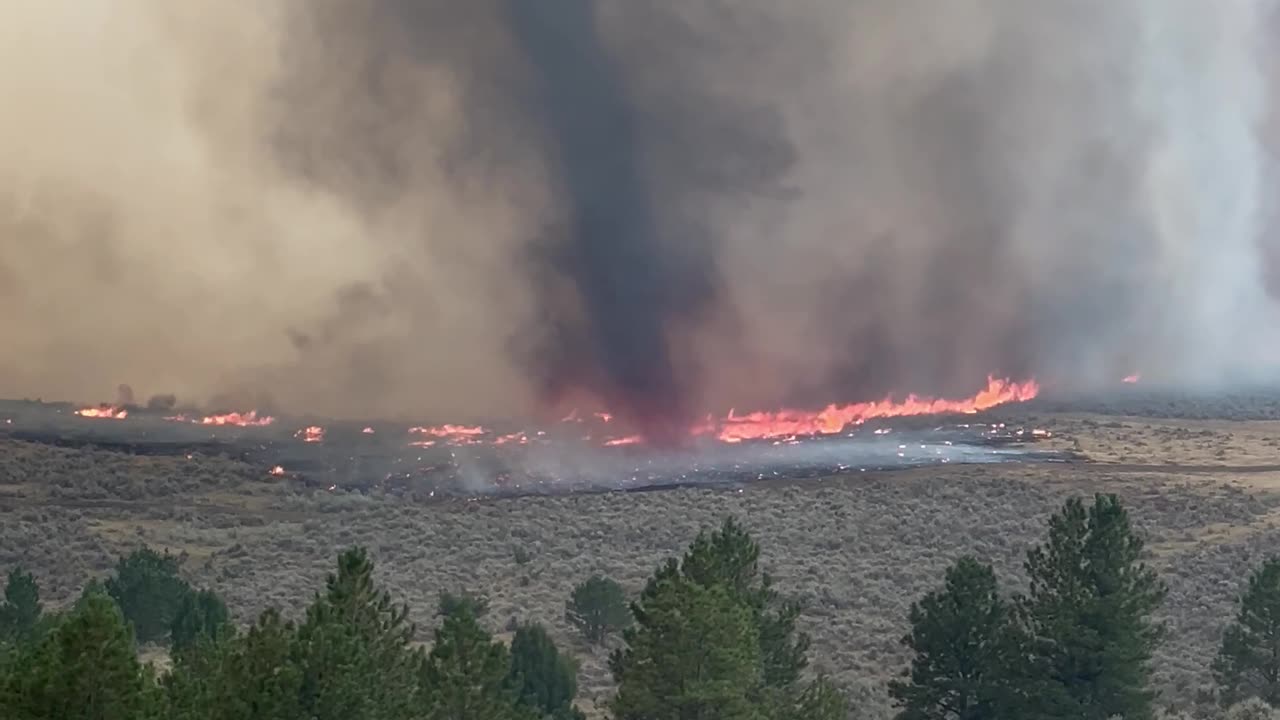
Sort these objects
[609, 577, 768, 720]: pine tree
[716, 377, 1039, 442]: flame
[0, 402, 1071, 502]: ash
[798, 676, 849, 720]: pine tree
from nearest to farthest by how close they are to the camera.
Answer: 1. [609, 577, 768, 720]: pine tree
2. [798, 676, 849, 720]: pine tree
3. [0, 402, 1071, 502]: ash
4. [716, 377, 1039, 442]: flame

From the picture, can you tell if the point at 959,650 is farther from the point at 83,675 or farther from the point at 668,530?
the point at 668,530

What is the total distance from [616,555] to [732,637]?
113 feet

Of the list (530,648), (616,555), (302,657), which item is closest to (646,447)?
(616,555)

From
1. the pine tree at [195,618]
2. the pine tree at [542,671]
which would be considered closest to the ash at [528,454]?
the pine tree at [195,618]

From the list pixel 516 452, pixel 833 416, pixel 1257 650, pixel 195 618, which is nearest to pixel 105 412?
pixel 516 452

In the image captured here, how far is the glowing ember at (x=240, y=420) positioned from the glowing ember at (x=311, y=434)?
3.32 metres

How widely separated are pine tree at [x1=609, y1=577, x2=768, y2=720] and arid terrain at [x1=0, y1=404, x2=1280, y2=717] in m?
14.0

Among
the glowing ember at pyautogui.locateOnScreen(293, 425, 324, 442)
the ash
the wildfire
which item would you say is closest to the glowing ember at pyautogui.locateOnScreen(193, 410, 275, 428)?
the ash

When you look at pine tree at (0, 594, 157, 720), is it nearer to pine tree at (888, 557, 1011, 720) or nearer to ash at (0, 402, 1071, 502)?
pine tree at (888, 557, 1011, 720)

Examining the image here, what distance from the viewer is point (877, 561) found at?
2263 inches

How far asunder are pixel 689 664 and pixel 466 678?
13.2 feet

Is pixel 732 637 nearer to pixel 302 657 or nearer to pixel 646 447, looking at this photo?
pixel 302 657

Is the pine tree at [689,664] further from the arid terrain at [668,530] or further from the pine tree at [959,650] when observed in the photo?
the arid terrain at [668,530]

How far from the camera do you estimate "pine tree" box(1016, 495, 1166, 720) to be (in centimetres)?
2891
